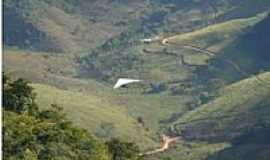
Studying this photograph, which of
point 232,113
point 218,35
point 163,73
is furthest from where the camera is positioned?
point 218,35

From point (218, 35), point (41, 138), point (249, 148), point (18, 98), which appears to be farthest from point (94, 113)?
point (41, 138)

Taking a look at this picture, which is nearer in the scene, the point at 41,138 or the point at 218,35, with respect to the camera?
the point at 41,138

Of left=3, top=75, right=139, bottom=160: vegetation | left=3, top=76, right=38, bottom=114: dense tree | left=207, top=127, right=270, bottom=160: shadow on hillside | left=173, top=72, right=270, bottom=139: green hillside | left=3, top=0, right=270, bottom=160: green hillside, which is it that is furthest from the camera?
left=173, top=72, right=270, bottom=139: green hillside

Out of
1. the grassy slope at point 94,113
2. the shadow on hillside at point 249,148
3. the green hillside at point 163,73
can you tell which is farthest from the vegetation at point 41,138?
the grassy slope at point 94,113

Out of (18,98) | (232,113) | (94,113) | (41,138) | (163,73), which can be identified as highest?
(41,138)

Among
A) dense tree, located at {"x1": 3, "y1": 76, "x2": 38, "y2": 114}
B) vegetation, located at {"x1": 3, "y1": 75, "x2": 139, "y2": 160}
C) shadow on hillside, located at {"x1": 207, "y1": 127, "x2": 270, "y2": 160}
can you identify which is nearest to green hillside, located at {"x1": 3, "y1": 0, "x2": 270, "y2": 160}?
shadow on hillside, located at {"x1": 207, "y1": 127, "x2": 270, "y2": 160}

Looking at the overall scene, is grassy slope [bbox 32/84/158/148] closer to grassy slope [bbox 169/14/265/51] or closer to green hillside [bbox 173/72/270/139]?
green hillside [bbox 173/72/270/139]

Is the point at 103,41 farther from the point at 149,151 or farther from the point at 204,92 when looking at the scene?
the point at 149,151

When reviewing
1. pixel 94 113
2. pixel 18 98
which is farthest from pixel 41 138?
pixel 94 113

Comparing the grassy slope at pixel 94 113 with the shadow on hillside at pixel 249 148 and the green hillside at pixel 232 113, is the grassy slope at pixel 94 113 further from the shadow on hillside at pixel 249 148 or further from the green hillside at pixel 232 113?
the shadow on hillside at pixel 249 148

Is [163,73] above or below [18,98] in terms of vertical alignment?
below

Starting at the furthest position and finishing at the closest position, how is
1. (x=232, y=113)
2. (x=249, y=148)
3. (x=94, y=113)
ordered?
(x=94, y=113) < (x=232, y=113) < (x=249, y=148)

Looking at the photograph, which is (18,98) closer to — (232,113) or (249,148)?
(249,148)
